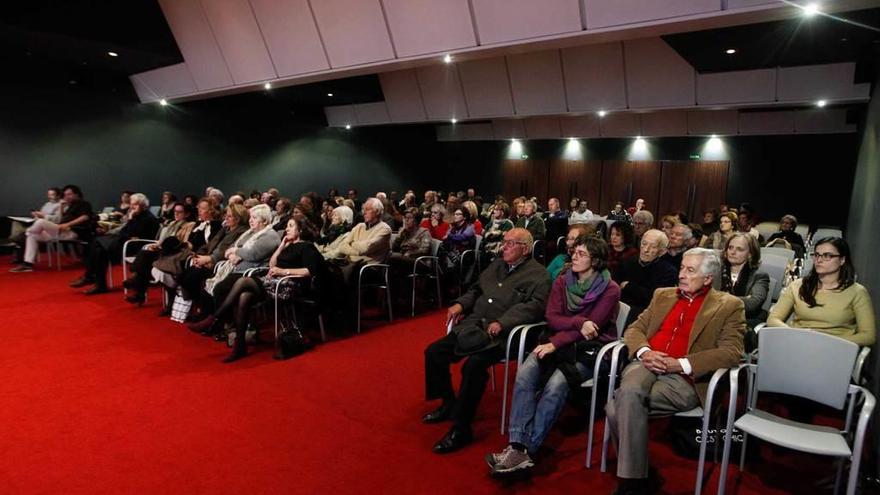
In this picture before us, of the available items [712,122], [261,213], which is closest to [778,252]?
[261,213]

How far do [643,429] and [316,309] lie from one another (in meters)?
3.16

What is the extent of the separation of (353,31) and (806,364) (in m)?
5.78

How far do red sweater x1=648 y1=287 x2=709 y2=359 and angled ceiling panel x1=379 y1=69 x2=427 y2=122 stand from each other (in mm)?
10246

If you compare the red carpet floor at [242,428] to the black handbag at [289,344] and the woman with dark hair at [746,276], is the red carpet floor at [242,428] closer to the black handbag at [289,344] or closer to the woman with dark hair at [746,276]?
the black handbag at [289,344]

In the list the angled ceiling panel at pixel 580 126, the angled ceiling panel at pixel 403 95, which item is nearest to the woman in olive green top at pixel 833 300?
the angled ceiling panel at pixel 403 95

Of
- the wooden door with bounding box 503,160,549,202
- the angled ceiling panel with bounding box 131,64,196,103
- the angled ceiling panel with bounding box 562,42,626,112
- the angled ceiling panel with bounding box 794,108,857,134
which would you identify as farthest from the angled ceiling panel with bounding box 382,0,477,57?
the wooden door with bounding box 503,160,549,202

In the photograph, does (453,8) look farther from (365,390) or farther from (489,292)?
(365,390)

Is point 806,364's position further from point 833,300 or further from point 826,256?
point 826,256

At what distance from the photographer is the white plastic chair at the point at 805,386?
220 centimetres

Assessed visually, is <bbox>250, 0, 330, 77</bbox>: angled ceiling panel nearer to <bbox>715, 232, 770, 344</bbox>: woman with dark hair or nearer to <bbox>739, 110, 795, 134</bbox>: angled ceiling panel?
<bbox>715, 232, 770, 344</bbox>: woman with dark hair

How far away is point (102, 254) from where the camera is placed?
21.2 feet

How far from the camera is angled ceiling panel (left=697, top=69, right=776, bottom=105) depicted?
778 cm

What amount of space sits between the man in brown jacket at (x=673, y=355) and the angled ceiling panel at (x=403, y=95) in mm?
10235

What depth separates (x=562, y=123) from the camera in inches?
536
